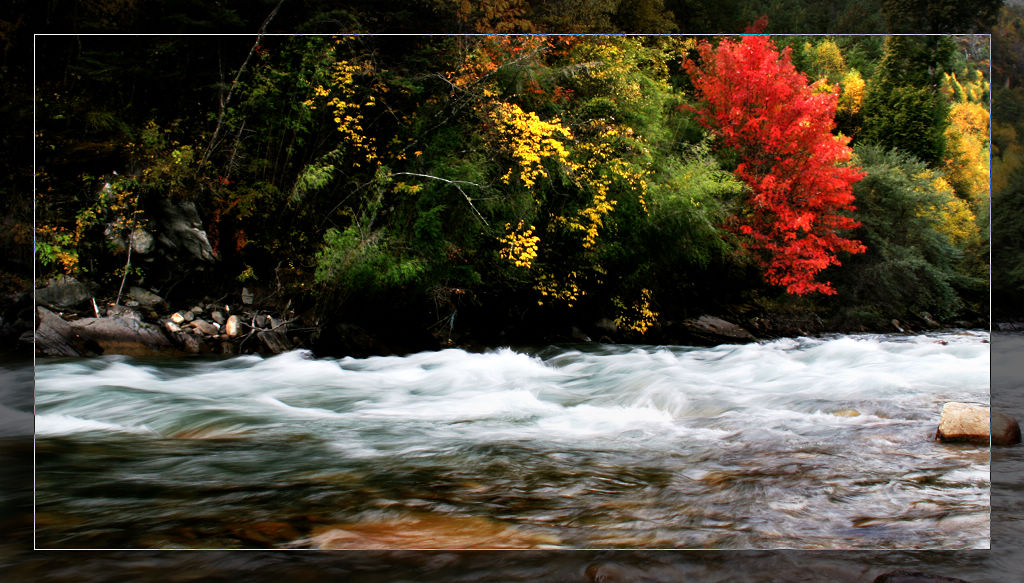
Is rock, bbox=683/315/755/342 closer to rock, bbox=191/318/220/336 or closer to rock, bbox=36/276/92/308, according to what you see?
rock, bbox=191/318/220/336

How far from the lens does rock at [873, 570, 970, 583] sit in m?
2.30

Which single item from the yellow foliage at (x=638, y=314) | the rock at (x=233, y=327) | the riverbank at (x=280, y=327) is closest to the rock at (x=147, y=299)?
the riverbank at (x=280, y=327)

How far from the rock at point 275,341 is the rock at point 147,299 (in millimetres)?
472

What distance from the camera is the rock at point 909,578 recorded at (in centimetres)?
230

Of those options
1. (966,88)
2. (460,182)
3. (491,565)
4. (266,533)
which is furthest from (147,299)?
(966,88)

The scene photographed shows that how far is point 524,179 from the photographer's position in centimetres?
315

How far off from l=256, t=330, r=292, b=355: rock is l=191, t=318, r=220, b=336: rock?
0.21m

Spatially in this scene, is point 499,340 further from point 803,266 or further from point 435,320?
point 803,266

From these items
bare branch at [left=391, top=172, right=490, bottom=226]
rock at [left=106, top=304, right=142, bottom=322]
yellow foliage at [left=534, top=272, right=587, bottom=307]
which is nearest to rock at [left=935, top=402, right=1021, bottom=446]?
yellow foliage at [left=534, top=272, right=587, bottom=307]

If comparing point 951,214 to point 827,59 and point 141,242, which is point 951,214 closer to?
point 827,59

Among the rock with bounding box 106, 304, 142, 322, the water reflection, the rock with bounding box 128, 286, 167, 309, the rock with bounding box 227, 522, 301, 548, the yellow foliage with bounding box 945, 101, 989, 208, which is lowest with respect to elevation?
the water reflection

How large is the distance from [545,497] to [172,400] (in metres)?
1.73

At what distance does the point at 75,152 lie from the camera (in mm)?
3197

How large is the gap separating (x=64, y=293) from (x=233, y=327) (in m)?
0.80
